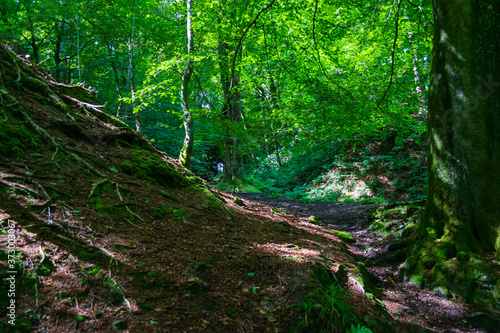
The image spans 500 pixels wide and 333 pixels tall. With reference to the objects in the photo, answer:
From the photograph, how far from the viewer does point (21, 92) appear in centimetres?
434

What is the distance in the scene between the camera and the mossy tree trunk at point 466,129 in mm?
3549

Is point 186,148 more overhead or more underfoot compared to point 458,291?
more overhead

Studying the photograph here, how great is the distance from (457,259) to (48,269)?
447 cm

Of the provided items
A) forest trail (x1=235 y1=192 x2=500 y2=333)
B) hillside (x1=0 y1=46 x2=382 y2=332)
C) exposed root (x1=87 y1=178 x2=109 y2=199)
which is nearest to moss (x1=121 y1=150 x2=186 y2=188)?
hillside (x1=0 y1=46 x2=382 y2=332)

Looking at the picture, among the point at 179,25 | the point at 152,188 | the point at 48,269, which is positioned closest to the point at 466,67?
the point at 152,188

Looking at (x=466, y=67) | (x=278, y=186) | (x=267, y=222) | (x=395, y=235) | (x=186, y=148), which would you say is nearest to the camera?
(x=466, y=67)

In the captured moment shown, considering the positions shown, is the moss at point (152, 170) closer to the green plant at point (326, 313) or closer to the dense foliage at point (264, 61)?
the dense foliage at point (264, 61)

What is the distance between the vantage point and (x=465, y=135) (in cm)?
368

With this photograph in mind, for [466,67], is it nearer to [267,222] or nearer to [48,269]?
[267,222]

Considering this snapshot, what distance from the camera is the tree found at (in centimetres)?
355

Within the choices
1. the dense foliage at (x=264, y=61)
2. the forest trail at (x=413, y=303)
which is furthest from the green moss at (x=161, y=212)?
the forest trail at (x=413, y=303)

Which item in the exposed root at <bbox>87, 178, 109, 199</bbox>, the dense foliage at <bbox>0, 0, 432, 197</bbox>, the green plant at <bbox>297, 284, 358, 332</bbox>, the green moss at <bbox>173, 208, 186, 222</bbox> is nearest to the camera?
the green plant at <bbox>297, 284, 358, 332</bbox>

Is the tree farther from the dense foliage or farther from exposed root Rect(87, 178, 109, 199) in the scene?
exposed root Rect(87, 178, 109, 199)

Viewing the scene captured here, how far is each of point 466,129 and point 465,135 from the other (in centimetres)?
8
